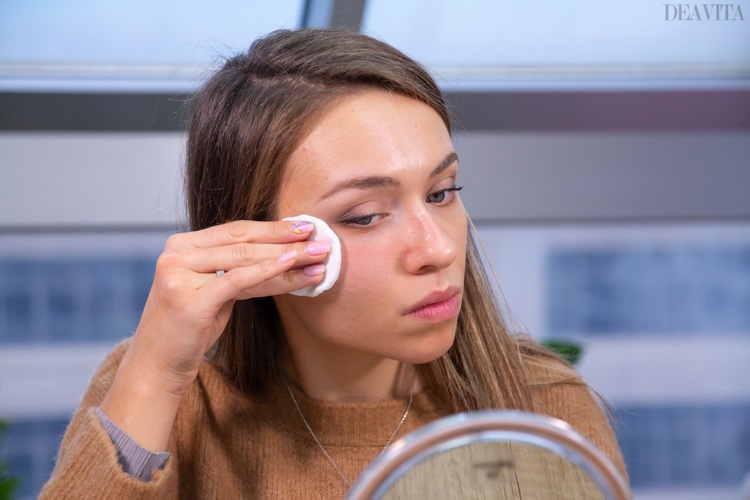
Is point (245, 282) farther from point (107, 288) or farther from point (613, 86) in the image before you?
point (107, 288)

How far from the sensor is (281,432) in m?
1.53

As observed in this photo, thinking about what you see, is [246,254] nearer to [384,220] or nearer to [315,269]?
[315,269]

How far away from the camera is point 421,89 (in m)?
1.38

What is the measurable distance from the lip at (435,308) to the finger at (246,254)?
157mm

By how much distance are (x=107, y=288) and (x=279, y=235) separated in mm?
2786

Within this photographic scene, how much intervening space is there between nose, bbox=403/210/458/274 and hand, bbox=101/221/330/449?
0.39 feet

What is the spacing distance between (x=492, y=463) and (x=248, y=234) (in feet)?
2.08

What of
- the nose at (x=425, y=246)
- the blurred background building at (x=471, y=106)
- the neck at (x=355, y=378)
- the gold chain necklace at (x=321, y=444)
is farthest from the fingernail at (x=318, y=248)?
the blurred background building at (x=471, y=106)

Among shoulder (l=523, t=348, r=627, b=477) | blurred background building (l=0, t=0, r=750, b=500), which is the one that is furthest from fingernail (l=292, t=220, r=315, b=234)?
blurred background building (l=0, t=0, r=750, b=500)

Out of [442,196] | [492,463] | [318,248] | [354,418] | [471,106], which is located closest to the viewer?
[492,463]

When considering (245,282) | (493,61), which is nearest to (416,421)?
(245,282)

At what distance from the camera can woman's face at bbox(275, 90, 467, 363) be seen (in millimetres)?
1260

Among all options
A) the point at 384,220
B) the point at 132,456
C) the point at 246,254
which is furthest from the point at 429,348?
the point at 132,456

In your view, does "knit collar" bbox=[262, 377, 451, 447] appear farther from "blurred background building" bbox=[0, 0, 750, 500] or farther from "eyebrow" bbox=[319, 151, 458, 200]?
"blurred background building" bbox=[0, 0, 750, 500]
